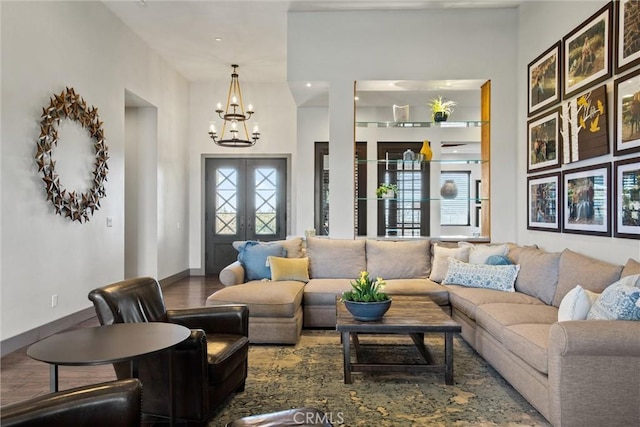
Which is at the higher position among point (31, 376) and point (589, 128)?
point (589, 128)

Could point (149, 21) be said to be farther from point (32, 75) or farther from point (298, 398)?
point (298, 398)

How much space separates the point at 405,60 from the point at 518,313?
344 cm

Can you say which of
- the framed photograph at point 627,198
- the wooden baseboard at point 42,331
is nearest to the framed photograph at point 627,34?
the framed photograph at point 627,198

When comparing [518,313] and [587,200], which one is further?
[587,200]

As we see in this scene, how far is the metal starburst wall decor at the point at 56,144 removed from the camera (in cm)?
410

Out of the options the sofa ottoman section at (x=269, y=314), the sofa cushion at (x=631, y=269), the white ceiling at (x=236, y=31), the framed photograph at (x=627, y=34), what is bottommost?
the sofa ottoman section at (x=269, y=314)

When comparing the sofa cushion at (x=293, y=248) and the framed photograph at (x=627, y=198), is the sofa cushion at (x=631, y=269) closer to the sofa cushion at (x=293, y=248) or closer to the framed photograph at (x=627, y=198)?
the framed photograph at (x=627, y=198)

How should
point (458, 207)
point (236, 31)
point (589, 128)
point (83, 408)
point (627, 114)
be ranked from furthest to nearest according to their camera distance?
point (458, 207) → point (236, 31) → point (589, 128) → point (627, 114) → point (83, 408)

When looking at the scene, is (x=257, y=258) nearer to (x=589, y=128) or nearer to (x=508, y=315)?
(x=508, y=315)

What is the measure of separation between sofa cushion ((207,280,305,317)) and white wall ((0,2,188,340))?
65.6 inches

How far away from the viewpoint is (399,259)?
4.92 m

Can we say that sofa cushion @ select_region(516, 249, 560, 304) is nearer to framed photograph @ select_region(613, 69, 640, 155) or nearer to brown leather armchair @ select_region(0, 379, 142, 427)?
framed photograph @ select_region(613, 69, 640, 155)

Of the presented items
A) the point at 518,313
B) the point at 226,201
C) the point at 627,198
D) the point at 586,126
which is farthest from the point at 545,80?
the point at 226,201

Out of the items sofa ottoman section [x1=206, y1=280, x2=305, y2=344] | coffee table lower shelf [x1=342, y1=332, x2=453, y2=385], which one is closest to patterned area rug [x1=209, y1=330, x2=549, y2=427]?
coffee table lower shelf [x1=342, y1=332, x2=453, y2=385]
